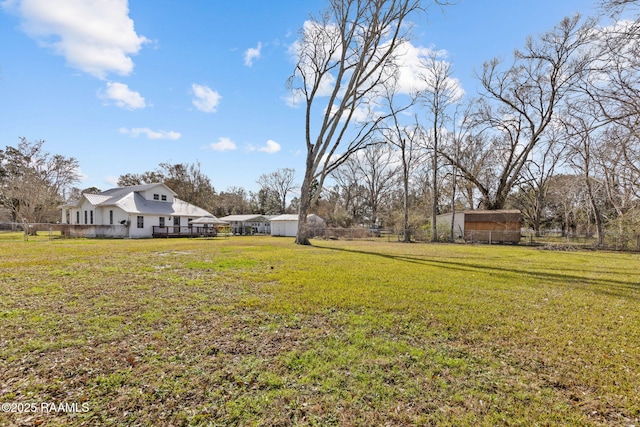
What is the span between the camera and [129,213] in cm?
2767

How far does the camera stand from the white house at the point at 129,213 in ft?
90.8

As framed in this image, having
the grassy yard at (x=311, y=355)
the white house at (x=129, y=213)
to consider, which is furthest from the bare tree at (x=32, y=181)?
the grassy yard at (x=311, y=355)

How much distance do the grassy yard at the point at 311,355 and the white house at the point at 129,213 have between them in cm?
2360

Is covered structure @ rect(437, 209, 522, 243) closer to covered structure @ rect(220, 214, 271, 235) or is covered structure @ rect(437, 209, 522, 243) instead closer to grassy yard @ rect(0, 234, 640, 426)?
grassy yard @ rect(0, 234, 640, 426)

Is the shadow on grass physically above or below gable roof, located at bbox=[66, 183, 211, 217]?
below

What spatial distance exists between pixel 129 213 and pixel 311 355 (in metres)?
29.7

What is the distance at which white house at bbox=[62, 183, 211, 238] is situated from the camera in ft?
90.8

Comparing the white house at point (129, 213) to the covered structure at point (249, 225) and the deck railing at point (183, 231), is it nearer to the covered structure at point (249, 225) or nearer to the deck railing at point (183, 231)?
the deck railing at point (183, 231)

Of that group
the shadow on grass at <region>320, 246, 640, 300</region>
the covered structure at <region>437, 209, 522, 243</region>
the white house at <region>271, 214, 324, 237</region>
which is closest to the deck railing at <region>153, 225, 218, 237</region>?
the white house at <region>271, 214, 324, 237</region>

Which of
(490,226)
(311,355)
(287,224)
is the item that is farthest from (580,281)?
(287,224)

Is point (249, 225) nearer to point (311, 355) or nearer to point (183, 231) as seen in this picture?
point (183, 231)

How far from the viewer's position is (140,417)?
2521 mm

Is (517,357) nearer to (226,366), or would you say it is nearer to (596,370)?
(596,370)

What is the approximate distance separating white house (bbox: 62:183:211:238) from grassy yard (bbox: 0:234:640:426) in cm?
2360
